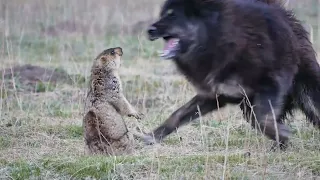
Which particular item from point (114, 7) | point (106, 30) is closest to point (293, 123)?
point (106, 30)

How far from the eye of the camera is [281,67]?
22.6ft

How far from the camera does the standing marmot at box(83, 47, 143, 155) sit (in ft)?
22.0

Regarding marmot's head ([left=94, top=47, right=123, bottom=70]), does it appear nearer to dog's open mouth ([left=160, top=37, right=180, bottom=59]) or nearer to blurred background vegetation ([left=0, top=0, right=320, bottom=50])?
dog's open mouth ([left=160, top=37, right=180, bottom=59])

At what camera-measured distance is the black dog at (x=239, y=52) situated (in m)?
6.69

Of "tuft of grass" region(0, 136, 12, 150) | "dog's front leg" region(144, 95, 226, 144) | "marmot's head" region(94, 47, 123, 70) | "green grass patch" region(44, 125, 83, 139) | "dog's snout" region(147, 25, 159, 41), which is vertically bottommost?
"green grass patch" region(44, 125, 83, 139)

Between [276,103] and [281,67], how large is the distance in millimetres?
369

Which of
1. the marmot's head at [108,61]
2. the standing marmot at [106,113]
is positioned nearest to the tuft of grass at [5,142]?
the standing marmot at [106,113]

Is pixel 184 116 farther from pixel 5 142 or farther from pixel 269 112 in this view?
pixel 5 142

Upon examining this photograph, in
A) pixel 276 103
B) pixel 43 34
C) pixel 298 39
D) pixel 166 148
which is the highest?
pixel 298 39

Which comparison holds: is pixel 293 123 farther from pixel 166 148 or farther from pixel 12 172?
pixel 12 172

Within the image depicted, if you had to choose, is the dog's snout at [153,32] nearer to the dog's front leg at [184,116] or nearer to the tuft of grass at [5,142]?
the dog's front leg at [184,116]

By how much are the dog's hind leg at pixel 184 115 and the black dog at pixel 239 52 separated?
19 millimetres

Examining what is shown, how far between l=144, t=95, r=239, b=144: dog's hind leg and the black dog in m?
0.02

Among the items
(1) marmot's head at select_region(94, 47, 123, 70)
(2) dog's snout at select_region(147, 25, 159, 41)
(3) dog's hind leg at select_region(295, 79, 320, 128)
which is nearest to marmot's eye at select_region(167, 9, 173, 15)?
(2) dog's snout at select_region(147, 25, 159, 41)
